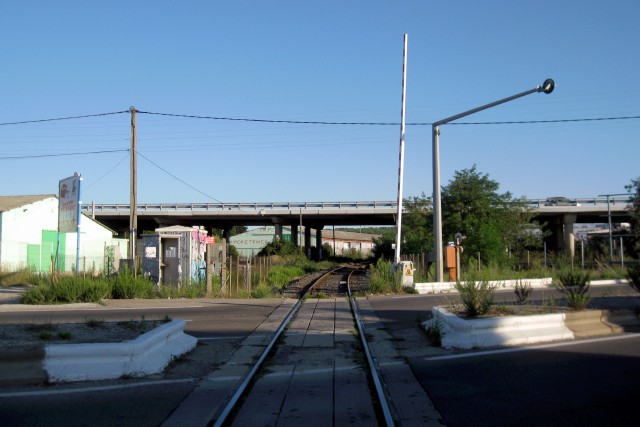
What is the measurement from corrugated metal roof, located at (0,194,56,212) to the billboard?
539 inches

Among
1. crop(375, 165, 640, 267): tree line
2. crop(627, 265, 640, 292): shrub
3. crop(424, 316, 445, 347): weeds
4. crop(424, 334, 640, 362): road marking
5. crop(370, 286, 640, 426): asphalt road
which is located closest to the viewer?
crop(370, 286, 640, 426): asphalt road

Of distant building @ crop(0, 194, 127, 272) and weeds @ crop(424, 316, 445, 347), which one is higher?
distant building @ crop(0, 194, 127, 272)

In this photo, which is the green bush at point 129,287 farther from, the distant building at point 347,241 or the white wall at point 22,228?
the distant building at point 347,241

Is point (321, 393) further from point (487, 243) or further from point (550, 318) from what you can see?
point (487, 243)

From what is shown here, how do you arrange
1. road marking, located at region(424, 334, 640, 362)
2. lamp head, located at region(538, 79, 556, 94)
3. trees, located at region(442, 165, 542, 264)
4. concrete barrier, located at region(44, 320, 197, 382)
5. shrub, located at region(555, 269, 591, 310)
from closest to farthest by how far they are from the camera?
concrete barrier, located at region(44, 320, 197, 382)
road marking, located at region(424, 334, 640, 362)
shrub, located at region(555, 269, 591, 310)
lamp head, located at region(538, 79, 556, 94)
trees, located at region(442, 165, 542, 264)

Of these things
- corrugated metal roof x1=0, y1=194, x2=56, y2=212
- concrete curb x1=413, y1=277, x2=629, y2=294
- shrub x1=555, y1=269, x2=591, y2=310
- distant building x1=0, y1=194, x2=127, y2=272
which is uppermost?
corrugated metal roof x1=0, y1=194, x2=56, y2=212

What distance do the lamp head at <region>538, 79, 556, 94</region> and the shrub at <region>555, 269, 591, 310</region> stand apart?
23.5 ft

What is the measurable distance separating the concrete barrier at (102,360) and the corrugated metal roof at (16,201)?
32.4 metres

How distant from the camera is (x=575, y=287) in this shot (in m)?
12.6

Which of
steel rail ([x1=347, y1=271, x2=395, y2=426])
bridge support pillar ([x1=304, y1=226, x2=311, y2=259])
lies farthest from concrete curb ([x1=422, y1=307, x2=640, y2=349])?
bridge support pillar ([x1=304, y1=226, x2=311, y2=259])

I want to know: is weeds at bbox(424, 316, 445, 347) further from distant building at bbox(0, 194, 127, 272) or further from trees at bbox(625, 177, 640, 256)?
trees at bbox(625, 177, 640, 256)

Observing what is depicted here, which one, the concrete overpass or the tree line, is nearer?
the tree line

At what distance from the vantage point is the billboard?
2397cm

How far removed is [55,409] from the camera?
679cm
